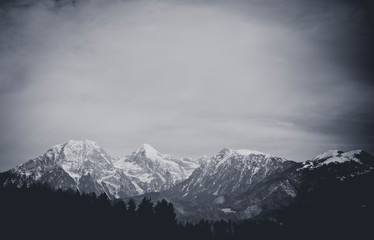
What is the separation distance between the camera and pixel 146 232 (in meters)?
158

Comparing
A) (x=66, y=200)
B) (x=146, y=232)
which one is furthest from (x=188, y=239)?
(x=66, y=200)

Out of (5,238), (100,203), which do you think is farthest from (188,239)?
(5,238)

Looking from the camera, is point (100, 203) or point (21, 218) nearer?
point (21, 218)

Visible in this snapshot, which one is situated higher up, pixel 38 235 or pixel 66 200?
pixel 66 200

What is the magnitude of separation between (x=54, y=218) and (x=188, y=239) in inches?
2829

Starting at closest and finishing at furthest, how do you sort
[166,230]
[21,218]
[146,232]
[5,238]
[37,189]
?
[5,238] → [21,218] → [146,232] → [166,230] → [37,189]

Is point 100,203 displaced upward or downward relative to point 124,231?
upward

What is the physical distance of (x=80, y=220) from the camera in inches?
5969

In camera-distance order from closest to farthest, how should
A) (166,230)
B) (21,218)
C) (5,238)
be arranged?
1. (5,238)
2. (21,218)
3. (166,230)

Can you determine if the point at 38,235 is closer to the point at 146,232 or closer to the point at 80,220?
the point at 80,220

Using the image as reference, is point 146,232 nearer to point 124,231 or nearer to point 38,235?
point 124,231

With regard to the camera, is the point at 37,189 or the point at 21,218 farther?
the point at 37,189

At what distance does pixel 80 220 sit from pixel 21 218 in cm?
2359

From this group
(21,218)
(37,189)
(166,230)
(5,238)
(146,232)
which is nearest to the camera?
(5,238)
